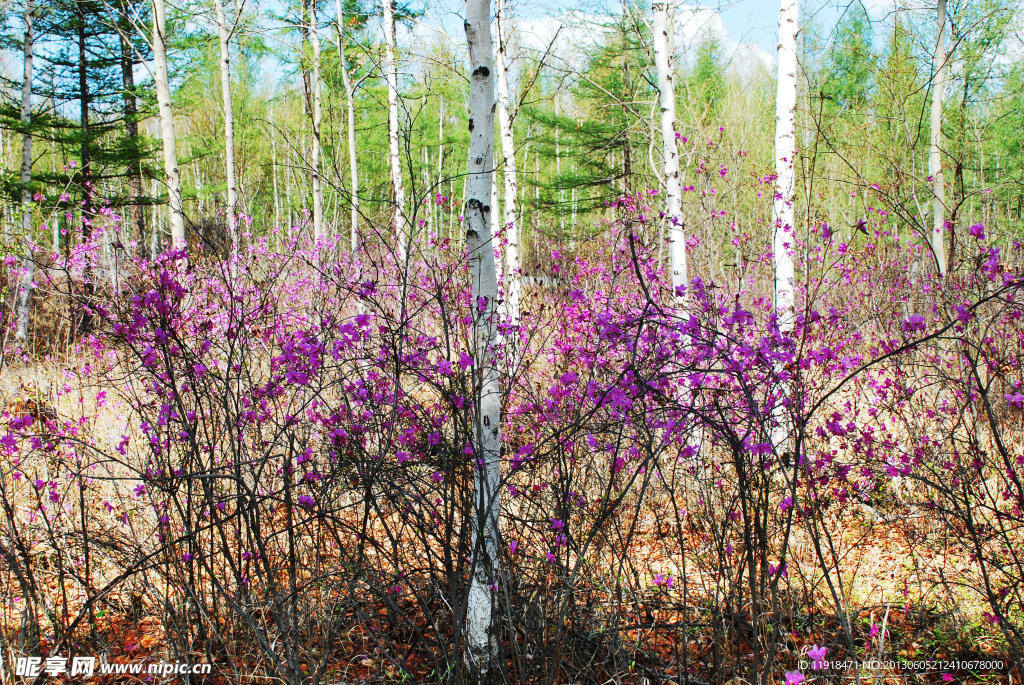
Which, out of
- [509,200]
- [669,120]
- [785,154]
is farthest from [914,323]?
[509,200]

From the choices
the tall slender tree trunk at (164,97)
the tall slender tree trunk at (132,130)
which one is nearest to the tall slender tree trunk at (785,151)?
the tall slender tree trunk at (164,97)

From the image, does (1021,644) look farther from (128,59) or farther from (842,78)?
(842,78)

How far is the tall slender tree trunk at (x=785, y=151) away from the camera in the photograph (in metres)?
4.94

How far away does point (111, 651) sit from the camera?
2912 mm

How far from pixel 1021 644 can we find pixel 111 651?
12.2 feet

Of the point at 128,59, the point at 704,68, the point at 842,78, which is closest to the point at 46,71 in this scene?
the point at 128,59

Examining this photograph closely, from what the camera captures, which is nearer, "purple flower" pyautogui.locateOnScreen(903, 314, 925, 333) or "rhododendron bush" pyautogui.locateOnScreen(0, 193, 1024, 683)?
"rhododendron bush" pyautogui.locateOnScreen(0, 193, 1024, 683)

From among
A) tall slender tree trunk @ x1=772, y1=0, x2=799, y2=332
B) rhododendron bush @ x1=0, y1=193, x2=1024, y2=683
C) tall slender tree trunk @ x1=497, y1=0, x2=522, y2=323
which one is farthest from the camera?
tall slender tree trunk @ x1=497, y1=0, x2=522, y2=323

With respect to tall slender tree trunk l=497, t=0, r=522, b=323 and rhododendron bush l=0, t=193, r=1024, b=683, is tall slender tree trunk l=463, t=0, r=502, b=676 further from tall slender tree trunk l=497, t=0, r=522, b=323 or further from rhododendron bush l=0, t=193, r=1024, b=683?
tall slender tree trunk l=497, t=0, r=522, b=323

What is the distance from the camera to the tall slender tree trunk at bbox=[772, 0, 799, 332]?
4941 millimetres

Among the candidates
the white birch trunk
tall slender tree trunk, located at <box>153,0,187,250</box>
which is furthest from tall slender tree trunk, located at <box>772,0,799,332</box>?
tall slender tree trunk, located at <box>153,0,187,250</box>

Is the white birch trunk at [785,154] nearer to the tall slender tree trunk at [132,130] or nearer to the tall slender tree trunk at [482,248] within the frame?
the tall slender tree trunk at [482,248]

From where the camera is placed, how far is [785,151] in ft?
16.5

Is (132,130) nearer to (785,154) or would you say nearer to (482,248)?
(785,154)
